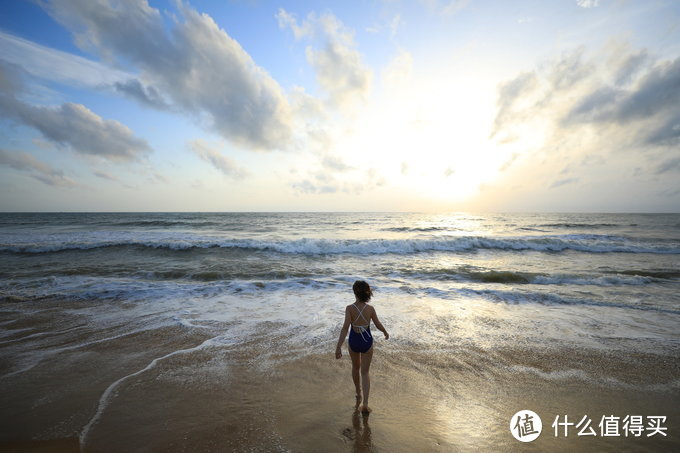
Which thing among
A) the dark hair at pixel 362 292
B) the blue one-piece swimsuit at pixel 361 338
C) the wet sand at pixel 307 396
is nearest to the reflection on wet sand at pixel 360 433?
the wet sand at pixel 307 396

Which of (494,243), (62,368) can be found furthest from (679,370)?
(494,243)

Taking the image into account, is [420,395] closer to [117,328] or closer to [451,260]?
[117,328]

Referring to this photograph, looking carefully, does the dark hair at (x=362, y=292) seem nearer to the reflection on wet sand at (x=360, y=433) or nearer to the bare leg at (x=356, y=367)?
the bare leg at (x=356, y=367)

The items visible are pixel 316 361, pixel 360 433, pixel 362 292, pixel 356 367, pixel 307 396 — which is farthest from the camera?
pixel 316 361

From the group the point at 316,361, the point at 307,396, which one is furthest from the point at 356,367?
the point at 316,361

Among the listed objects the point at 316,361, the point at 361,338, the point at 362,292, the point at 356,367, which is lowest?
the point at 316,361

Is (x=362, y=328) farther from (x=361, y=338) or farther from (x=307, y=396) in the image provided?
(x=307, y=396)

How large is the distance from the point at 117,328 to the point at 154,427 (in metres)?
4.45

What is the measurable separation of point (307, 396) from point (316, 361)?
1071 mm

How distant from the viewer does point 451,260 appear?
17.1m

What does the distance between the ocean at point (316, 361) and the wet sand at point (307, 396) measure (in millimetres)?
26

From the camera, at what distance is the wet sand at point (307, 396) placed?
322cm

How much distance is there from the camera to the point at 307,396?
4047 millimetres

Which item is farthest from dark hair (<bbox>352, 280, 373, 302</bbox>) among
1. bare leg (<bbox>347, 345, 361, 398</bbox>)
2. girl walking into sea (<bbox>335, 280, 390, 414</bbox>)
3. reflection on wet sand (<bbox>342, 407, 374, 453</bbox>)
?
reflection on wet sand (<bbox>342, 407, 374, 453</bbox>)
